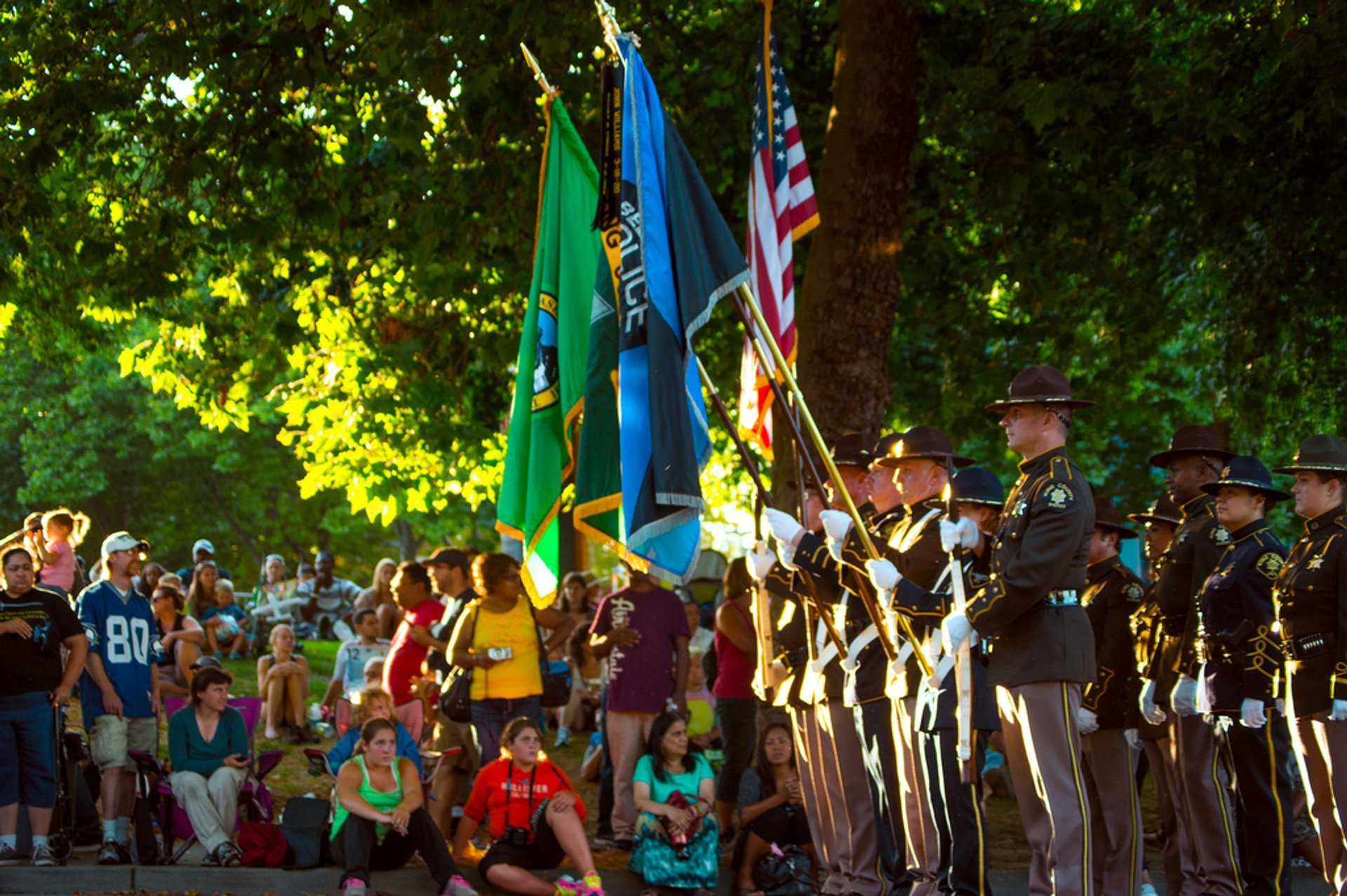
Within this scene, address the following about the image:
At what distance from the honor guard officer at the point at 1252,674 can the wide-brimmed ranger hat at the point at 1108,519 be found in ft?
2.65

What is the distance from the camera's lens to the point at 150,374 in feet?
48.8

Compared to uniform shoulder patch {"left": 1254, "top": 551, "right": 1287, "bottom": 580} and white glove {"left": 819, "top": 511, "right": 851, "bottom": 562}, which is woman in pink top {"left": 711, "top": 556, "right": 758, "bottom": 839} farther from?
white glove {"left": 819, "top": 511, "right": 851, "bottom": 562}

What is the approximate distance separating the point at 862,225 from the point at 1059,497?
452cm

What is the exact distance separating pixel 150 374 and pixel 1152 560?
9424 mm

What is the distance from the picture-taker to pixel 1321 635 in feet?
A: 24.3

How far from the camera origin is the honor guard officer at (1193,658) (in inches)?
311

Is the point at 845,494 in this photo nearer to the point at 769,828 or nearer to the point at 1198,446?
the point at 1198,446

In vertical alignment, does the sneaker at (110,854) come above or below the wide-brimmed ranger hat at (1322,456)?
below

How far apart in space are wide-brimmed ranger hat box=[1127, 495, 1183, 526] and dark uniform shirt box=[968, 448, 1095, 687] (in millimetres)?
2652

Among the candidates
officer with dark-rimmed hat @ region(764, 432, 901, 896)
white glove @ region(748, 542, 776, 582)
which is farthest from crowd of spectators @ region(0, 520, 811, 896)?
white glove @ region(748, 542, 776, 582)

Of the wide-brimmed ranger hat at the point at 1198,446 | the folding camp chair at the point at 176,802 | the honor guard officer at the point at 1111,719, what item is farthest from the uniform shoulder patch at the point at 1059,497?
the folding camp chair at the point at 176,802

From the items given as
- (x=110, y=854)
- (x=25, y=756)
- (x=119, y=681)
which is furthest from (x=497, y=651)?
(x=25, y=756)

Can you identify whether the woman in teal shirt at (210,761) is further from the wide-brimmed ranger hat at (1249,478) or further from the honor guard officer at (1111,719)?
the wide-brimmed ranger hat at (1249,478)

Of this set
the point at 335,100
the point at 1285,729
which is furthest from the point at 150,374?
the point at 1285,729
